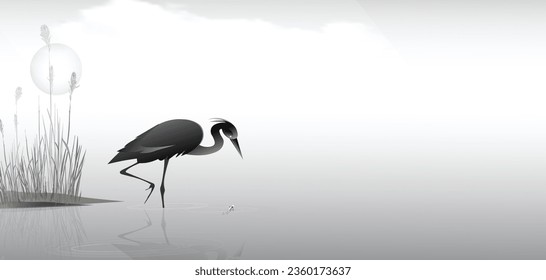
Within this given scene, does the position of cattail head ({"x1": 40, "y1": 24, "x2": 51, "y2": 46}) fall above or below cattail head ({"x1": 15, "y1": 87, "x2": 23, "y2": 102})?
above

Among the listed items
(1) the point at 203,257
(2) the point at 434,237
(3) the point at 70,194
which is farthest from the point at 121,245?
(3) the point at 70,194

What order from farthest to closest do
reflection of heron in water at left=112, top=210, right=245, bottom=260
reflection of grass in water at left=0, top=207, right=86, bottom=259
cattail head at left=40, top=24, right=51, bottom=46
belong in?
cattail head at left=40, top=24, right=51, bottom=46
reflection of grass in water at left=0, top=207, right=86, bottom=259
reflection of heron in water at left=112, top=210, right=245, bottom=260

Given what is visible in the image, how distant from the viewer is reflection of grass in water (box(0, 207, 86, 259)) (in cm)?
556

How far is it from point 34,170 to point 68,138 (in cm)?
61

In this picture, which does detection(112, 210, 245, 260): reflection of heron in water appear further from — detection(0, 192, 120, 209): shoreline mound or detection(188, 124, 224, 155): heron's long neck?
detection(0, 192, 120, 209): shoreline mound

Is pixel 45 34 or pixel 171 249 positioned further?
pixel 45 34

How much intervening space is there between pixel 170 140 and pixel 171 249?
2343 mm

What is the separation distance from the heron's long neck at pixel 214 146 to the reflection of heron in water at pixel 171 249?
1938 mm

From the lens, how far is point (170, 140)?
25.0 feet

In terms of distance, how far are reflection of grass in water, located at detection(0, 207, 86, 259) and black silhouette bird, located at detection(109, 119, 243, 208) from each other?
946mm

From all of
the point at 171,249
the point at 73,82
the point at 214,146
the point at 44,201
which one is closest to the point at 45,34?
the point at 73,82

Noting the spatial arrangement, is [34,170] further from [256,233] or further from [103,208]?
[256,233]

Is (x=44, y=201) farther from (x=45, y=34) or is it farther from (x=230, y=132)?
(x=230, y=132)

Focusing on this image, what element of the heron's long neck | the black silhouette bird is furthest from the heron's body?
the heron's long neck
